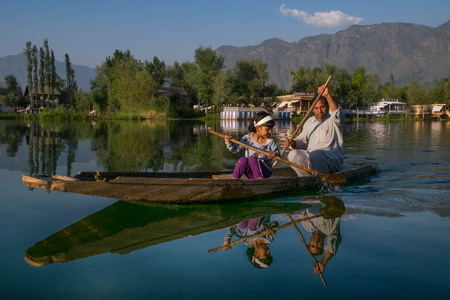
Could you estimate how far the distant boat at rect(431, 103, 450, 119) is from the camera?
57812 mm

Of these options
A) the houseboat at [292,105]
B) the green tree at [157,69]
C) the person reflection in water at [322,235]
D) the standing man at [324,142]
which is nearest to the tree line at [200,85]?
the green tree at [157,69]

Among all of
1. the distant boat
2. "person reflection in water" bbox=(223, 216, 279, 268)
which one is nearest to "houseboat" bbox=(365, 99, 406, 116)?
the distant boat

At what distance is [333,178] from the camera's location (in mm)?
6773

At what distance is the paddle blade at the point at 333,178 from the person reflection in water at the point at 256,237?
1877mm

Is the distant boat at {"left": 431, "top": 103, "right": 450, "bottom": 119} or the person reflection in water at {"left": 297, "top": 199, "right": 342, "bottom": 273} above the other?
the distant boat at {"left": 431, "top": 103, "right": 450, "bottom": 119}

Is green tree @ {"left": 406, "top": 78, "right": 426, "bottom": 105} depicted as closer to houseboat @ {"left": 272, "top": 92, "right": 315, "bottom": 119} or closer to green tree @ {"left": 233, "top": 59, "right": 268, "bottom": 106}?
houseboat @ {"left": 272, "top": 92, "right": 315, "bottom": 119}

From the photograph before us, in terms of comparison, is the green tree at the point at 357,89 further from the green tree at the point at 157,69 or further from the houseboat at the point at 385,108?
the green tree at the point at 157,69

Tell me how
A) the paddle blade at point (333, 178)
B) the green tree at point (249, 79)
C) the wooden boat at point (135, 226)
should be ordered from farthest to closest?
the green tree at point (249, 79) < the paddle blade at point (333, 178) < the wooden boat at point (135, 226)

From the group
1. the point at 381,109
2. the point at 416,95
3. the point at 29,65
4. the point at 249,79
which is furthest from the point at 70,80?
the point at 416,95

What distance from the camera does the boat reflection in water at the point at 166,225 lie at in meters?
4.11

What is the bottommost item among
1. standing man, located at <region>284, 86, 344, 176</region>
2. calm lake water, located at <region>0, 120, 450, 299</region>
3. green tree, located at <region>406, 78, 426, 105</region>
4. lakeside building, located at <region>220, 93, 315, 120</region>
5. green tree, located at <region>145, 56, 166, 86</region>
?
calm lake water, located at <region>0, 120, 450, 299</region>

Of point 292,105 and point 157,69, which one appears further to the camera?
point 157,69

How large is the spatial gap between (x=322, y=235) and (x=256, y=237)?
77 centimetres

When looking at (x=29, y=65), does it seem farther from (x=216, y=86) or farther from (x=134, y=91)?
(x=216, y=86)
